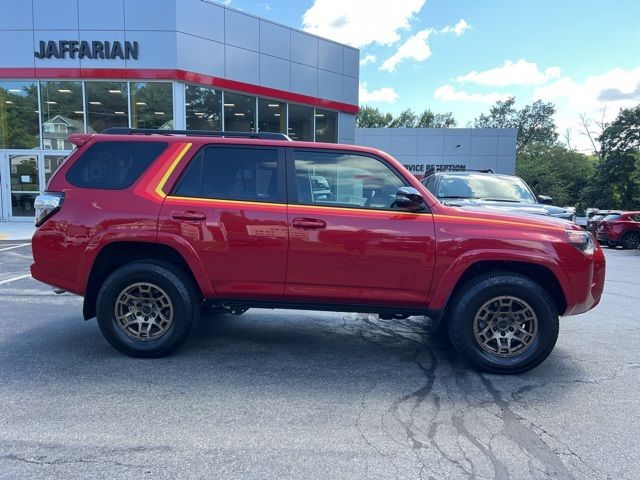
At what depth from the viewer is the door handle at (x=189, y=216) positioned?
13.3ft

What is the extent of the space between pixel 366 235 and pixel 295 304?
936 mm

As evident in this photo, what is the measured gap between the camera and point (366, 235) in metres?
3.94

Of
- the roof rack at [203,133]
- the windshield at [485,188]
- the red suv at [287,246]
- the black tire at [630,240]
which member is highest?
the roof rack at [203,133]

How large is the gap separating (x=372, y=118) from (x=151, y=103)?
60427 mm

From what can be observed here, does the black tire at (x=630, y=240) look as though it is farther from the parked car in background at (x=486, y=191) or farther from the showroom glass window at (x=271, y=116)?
the showroom glass window at (x=271, y=116)

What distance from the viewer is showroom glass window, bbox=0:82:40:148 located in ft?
52.5

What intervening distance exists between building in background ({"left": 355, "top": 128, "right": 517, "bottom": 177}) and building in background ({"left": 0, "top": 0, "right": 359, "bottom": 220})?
585 inches

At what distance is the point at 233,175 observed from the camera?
4203mm

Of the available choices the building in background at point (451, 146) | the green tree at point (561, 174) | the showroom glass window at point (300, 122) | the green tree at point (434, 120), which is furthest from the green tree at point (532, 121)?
the showroom glass window at point (300, 122)

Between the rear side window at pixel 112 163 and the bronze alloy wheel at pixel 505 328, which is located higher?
the rear side window at pixel 112 163

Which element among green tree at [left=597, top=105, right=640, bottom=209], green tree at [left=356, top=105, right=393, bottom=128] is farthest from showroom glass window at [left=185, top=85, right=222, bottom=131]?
green tree at [left=356, top=105, right=393, bottom=128]

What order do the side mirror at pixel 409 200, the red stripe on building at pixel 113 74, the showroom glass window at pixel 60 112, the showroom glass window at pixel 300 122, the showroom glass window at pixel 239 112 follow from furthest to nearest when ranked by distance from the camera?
the showroom glass window at pixel 300 122 < the showroom glass window at pixel 239 112 < the showroom glass window at pixel 60 112 < the red stripe on building at pixel 113 74 < the side mirror at pixel 409 200

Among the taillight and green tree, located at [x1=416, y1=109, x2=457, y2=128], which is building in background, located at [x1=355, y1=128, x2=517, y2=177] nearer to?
the taillight

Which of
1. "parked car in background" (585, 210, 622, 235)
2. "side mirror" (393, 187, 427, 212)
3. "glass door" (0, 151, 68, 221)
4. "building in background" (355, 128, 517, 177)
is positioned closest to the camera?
"side mirror" (393, 187, 427, 212)
